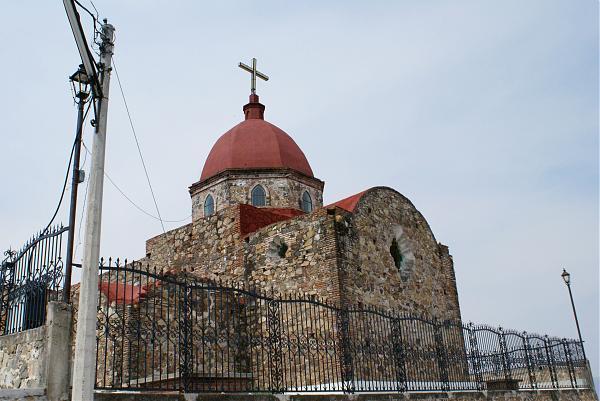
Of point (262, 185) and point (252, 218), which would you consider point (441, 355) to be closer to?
point (252, 218)

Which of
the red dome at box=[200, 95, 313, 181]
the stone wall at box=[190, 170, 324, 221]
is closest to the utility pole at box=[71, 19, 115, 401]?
the stone wall at box=[190, 170, 324, 221]

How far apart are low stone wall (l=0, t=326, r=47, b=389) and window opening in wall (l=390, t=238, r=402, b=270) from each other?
11.3 m

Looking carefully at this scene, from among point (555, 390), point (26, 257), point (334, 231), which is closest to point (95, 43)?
point (26, 257)

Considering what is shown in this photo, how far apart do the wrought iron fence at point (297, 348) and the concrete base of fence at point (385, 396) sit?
0.64 feet

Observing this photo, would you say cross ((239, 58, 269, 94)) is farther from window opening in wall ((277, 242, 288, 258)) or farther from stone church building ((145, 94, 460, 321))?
window opening in wall ((277, 242, 288, 258))

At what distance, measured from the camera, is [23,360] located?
744cm

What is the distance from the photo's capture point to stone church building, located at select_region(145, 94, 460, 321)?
14664 mm

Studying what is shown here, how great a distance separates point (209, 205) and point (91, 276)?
50.3 feet

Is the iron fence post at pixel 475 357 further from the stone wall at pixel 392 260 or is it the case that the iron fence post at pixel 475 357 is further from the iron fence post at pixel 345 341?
the iron fence post at pixel 345 341

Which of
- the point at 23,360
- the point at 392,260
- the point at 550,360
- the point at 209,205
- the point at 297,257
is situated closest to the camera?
the point at 23,360

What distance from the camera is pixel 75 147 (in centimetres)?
784

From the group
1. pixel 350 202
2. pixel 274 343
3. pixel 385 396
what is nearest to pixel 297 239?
pixel 350 202

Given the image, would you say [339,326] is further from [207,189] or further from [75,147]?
[207,189]

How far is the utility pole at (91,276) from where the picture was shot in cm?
650
